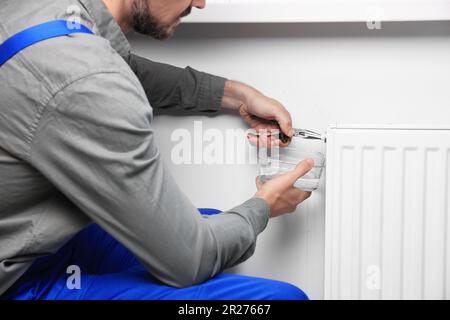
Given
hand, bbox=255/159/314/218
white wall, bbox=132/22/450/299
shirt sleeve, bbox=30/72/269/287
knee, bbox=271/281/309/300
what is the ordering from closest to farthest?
1. shirt sleeve, bbox=30/72/269/287
2. knee, bbox=271/281/309/300
3. hand, bbox=255/159/314/218
4. white wall, bbox=132/22/450/299

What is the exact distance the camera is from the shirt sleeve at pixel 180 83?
A: 3.47 ft

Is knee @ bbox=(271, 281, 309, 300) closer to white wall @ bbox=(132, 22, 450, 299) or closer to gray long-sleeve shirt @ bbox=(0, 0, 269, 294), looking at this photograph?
gray long-sleeve shirt @ bbox=(0, 0, 269, 294)

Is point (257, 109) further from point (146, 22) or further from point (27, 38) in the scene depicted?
point (27, 38)

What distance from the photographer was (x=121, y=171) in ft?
2.24

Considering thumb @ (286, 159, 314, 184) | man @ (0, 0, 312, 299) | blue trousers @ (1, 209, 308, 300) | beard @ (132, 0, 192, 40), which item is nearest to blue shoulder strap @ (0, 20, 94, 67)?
man @ (0, 0, 312, 299)

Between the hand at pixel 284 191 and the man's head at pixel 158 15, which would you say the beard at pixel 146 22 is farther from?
the hand at pixel 284 191

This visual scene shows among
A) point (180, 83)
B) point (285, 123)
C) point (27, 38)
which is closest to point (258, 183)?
point (285, 123)

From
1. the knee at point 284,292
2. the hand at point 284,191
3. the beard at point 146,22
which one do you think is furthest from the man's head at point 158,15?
the knee at point 284,292

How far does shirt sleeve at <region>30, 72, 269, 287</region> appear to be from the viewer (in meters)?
0.67

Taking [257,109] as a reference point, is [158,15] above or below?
above

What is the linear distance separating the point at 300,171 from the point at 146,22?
325 millimetres

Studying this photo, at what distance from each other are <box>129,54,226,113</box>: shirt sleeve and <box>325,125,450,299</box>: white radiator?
0.72 ft

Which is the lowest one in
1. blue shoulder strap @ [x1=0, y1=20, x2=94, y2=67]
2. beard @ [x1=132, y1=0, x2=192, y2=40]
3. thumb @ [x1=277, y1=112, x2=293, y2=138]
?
thumb @ [x1=277, y1=112, x2=293, y2=138]

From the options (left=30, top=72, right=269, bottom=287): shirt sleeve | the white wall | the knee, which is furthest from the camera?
the white wall
